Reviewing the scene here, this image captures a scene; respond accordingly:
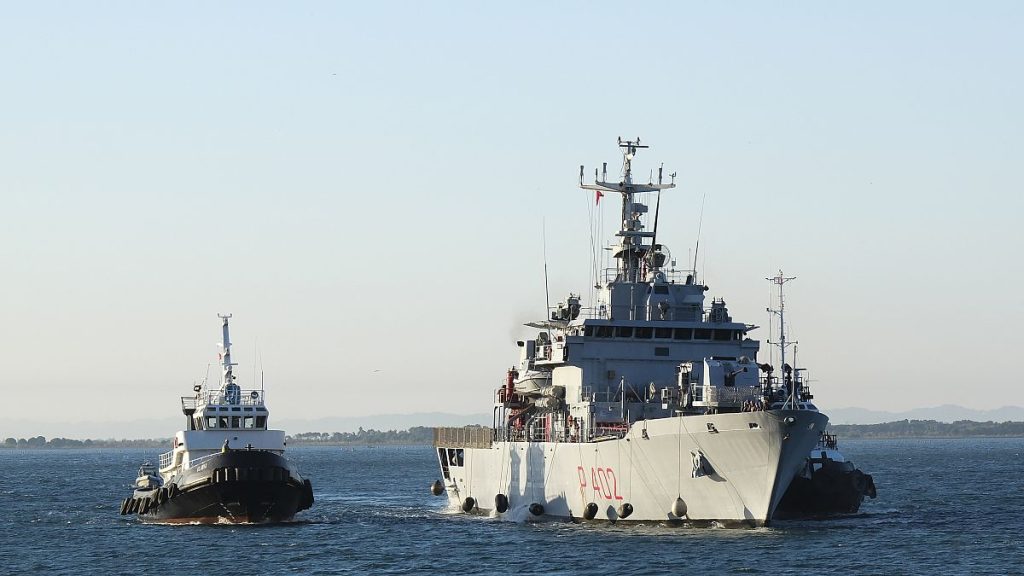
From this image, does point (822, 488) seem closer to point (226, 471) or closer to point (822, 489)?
point (822, 489)

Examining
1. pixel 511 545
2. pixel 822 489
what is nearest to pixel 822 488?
→ pixel 822 489

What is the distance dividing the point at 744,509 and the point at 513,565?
8032 millimetres

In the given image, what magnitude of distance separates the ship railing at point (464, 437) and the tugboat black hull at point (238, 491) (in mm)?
8766

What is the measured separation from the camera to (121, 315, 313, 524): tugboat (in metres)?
56.4

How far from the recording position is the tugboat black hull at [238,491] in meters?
56.2

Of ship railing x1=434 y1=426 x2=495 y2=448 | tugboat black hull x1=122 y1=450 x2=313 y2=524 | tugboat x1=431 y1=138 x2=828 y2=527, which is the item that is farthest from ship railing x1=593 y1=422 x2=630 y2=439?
tugboat black hull x1=122 y1=450 x2=313 y2=524

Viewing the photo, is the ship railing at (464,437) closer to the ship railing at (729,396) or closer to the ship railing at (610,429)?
the ship railing at (610,429)

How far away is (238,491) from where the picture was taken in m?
56.3

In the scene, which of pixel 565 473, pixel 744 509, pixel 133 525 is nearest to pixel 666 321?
pixel 565 473

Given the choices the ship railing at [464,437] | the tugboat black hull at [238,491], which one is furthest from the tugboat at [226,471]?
the ship railing at [464,437]

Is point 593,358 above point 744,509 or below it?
above

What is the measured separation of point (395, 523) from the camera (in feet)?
202

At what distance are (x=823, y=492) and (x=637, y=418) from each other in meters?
7.69

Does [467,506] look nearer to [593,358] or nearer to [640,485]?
[593,358]
